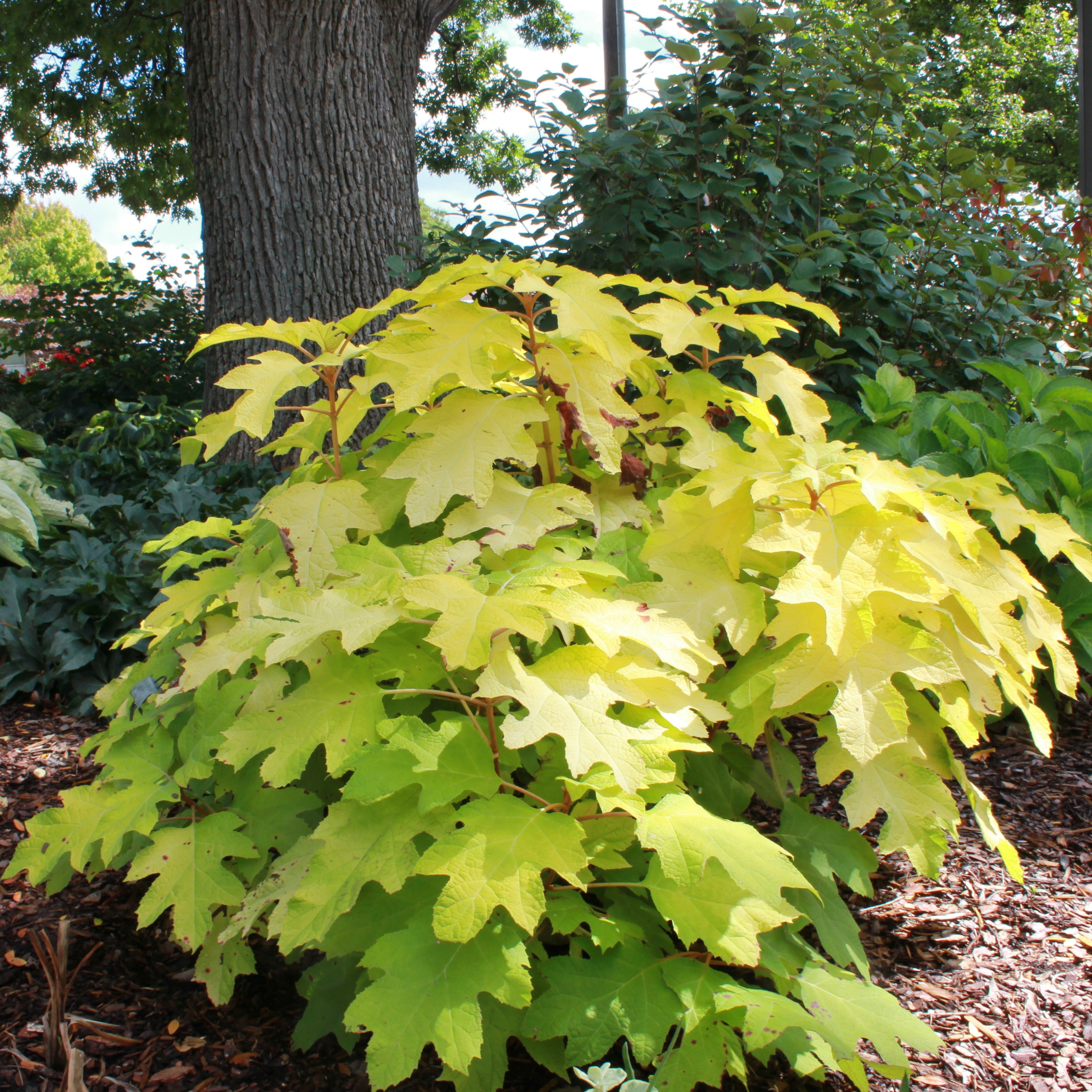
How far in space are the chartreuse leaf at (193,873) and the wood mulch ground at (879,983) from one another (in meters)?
0.30

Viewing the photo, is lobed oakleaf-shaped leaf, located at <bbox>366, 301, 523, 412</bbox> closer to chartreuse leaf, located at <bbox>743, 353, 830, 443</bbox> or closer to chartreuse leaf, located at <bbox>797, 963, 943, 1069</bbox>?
chartreuse leaf, located at <bbox>743, 353, 830, 443</bbox>

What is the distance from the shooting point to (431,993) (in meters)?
1.08

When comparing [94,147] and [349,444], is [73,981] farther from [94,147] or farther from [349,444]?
[94,147]

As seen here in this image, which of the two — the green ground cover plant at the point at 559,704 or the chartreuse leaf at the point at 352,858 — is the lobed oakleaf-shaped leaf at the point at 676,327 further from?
the chartreuse leaf at the point at 352,858

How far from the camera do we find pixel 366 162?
4.54m

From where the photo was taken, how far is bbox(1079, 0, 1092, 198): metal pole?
276 inches

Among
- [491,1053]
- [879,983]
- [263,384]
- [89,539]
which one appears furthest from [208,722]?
[89,539]

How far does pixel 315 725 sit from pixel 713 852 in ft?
1.95

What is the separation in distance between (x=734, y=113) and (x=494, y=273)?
7.24 feet

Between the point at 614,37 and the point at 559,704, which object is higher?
the point at 614,37

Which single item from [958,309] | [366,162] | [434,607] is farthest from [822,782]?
[366,162]

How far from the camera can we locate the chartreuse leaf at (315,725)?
47.6 inches

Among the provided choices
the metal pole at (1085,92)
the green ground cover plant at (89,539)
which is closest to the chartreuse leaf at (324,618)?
the green ground cover plant at (89,539)

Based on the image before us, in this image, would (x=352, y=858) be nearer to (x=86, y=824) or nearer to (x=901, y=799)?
(x=86, y=824)
